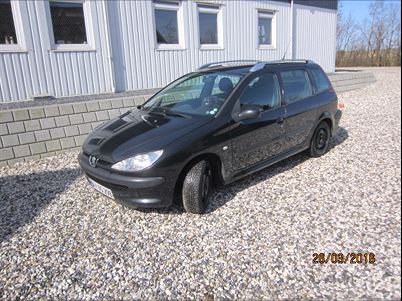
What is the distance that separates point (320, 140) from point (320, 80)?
1035mm

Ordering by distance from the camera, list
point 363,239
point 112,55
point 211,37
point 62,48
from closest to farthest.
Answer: point 363,239 < point 62,48 < point 112,55 < point 211,37

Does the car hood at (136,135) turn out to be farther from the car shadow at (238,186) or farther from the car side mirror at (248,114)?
the car shadow at (238,186)

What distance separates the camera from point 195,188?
3445 mm

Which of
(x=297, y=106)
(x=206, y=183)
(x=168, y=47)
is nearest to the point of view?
(x=206, y=183)

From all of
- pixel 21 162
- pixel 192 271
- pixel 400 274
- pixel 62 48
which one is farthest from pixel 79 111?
pixel 400 274

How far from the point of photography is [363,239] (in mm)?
3059

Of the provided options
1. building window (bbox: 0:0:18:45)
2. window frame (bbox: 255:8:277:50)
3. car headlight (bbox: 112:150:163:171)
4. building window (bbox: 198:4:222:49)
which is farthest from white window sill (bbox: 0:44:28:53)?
window frame (bbox: 255:8:277:50)

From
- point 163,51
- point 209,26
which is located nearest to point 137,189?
point 163,51

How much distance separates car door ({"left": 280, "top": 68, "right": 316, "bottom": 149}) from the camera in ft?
15.1

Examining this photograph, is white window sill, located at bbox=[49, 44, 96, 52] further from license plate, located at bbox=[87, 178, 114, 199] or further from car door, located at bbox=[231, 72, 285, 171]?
car door, located at bbox=[231, 72, 285, 171]

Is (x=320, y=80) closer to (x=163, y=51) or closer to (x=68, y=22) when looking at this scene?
Result: (x=163, y=51)

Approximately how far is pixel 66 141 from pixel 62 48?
283cm

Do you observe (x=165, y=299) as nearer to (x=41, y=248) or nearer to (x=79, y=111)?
(x=41, y=248)

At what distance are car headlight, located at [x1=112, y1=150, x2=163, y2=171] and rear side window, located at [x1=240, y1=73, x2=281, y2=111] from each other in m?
1.35
